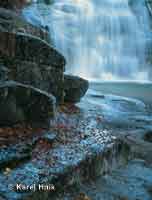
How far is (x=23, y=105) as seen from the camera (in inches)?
234

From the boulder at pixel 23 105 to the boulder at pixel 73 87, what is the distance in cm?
356

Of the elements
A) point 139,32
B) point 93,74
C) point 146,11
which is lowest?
point 93,74

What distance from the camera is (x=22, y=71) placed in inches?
289

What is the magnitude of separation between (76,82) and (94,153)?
471cm

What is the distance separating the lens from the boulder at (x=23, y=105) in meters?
5.66

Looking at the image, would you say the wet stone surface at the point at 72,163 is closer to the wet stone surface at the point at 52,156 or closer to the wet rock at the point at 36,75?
the wet stone surface at the point at 52,156

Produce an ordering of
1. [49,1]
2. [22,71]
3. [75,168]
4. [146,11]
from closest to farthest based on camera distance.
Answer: [75,168], [22,71], [49,1], [146,11]

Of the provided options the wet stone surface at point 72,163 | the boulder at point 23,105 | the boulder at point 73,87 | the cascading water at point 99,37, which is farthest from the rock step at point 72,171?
the cascading water at point 99,37

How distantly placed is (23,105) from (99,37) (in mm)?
27572

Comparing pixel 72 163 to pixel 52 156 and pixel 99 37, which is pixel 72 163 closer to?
pixel 52 156

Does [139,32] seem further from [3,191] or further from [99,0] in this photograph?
[3,191]

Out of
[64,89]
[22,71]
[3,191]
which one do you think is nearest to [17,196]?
[3,191]

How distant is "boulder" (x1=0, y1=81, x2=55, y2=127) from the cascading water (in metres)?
22.8

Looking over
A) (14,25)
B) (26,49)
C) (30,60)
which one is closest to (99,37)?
(14,25)
